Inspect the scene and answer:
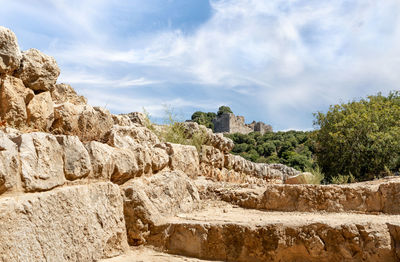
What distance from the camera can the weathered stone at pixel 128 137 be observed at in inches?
147

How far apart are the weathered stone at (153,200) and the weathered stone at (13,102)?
4.98 ft

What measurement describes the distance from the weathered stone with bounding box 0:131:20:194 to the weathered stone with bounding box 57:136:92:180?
1.45 ft

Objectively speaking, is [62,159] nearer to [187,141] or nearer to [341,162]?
[187,141]

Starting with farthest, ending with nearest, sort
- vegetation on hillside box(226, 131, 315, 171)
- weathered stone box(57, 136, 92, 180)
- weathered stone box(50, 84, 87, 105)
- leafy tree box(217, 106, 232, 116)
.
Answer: leafy tree box(217, 106, 232, 116)
vegetation on hillside box(226, 131, 315, 171)
weathered stone box(50, 84, 87, 105)
weathered stone box(57, 136, 92, 180)

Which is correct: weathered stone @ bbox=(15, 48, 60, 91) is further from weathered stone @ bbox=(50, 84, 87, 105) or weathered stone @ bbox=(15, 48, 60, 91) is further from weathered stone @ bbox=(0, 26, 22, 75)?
weathered stone @ bbox=(50, 84, 87, 105)

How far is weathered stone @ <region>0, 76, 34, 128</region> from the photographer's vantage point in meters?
3.74

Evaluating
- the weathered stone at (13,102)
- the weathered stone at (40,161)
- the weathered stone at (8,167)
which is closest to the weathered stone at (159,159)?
the weathered stone at (13,102)

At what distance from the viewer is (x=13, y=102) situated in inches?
149

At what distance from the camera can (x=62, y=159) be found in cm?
261

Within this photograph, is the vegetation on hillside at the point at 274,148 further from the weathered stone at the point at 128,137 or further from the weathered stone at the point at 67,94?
the weathered stone at the point at 128,137

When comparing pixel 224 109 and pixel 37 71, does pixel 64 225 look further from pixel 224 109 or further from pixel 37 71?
pixel 224 109

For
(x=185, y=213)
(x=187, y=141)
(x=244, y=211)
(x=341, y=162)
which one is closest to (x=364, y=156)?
(x=341, y=162)

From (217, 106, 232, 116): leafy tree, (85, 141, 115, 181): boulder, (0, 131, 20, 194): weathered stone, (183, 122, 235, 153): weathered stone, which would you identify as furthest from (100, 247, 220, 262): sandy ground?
(217, 106, 232, 116): leafy tree

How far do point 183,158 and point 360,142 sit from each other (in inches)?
331
